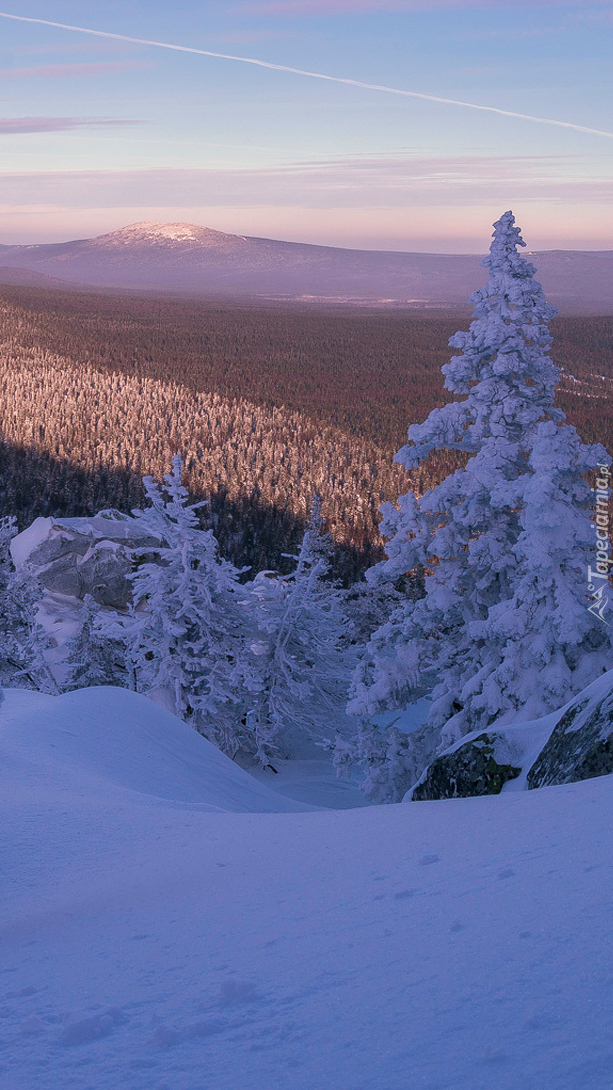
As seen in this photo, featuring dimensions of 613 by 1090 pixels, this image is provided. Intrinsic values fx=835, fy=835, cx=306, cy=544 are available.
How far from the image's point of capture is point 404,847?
5.04 m

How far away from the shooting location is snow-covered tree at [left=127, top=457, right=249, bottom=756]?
70.2 feet

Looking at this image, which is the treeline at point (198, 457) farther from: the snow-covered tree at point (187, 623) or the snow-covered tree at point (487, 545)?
the snow-covered tree at point (487, 545)

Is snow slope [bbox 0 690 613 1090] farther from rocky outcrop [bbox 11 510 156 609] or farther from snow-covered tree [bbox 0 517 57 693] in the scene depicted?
rocky outcrop [bbox 11 510 156 609]

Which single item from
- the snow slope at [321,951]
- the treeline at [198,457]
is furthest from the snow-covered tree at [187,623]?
the treeline at [198,457]

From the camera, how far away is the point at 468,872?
4.28m

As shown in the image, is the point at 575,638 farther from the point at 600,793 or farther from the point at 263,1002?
the point at 263,1002

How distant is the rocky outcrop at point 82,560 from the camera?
3838 cm

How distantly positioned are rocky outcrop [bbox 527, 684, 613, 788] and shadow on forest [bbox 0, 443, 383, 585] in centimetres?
5279

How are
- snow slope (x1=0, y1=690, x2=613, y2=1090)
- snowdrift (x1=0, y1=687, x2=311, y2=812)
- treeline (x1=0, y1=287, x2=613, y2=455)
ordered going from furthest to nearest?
treeline (x1=0, y1=287, x2=613, y2=455), snowdrift (x1=0, y1=687, x2=311, y2=812), snow slope (x1=0, y1=690, x2=613, y2=1090)

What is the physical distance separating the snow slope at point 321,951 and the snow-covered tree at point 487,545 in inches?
248

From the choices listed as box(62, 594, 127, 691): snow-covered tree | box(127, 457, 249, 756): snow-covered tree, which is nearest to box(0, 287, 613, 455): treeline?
box(62, 594, 127, 691): snow-covered tree

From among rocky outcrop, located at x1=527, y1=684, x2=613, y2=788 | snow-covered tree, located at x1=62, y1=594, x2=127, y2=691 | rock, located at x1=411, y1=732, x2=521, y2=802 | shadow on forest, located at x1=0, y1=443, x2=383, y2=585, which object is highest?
rocky outcrop, located at x1=527, y1=684, x2=613, y2=788

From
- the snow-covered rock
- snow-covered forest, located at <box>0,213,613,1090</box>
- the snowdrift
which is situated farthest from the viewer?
the snowdrift

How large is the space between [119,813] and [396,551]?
8.07 meters
